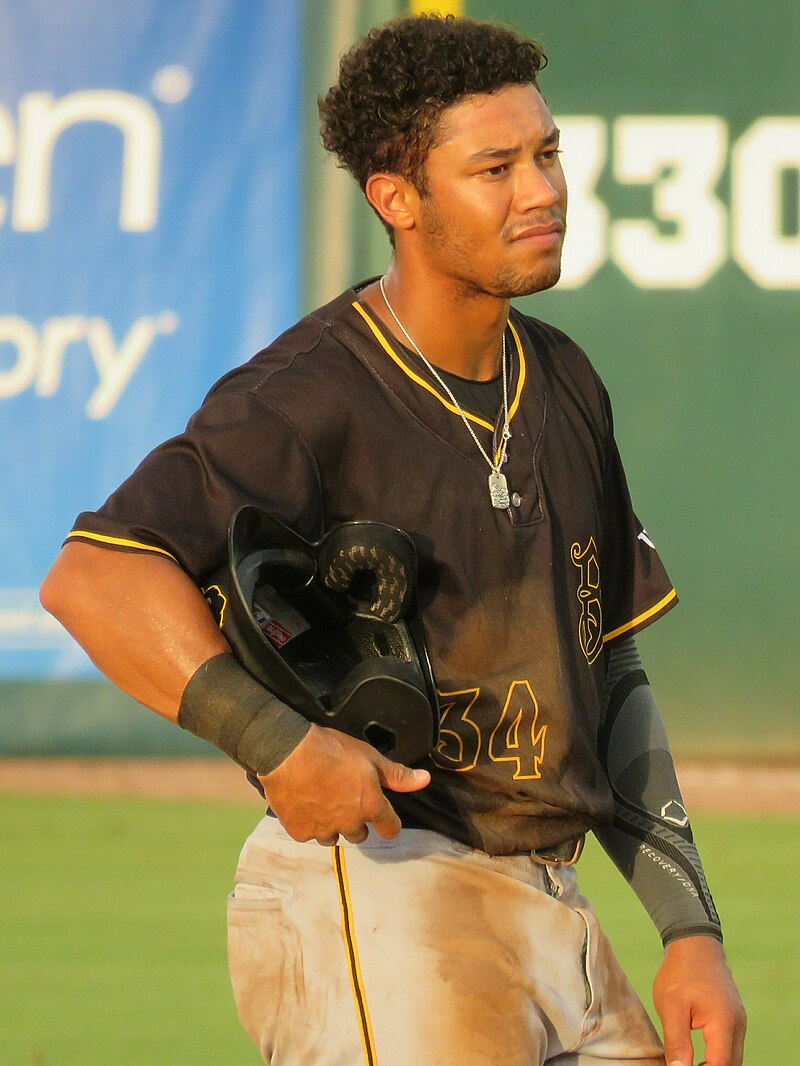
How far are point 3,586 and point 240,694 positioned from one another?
5209mm

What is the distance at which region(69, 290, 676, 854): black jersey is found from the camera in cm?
236

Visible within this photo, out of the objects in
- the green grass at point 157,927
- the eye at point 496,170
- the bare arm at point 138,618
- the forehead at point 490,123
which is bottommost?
Answer: the green grass at point 157,927

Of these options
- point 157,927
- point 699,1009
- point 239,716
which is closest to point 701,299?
point 157,927

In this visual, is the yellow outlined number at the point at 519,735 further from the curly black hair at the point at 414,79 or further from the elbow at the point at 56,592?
the curly black hair at the point at 414,79

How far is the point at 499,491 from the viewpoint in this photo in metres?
2.52

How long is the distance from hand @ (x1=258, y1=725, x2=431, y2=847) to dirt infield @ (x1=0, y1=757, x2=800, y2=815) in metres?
4.84

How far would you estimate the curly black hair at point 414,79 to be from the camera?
2621mm

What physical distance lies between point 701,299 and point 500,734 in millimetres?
5004

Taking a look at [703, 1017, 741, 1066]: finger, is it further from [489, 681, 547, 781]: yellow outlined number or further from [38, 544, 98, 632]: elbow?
[38, 544, 98, 632]: elbow

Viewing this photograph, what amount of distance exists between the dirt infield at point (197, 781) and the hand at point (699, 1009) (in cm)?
433

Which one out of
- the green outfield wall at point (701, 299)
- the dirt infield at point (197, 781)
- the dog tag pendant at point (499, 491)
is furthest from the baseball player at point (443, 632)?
the green outfield wall at point (701, 299)

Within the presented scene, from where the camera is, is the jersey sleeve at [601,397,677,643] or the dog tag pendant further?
the jersey sleeve at [601,397,677,643]

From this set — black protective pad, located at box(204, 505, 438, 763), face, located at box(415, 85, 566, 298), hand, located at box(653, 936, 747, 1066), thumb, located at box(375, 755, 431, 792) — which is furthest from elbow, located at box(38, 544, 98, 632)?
hand, located at box(653, 936, 747, 1066)

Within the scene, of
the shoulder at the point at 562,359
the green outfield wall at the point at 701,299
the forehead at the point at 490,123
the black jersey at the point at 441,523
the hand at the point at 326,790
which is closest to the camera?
the hand at the point at 326,790
